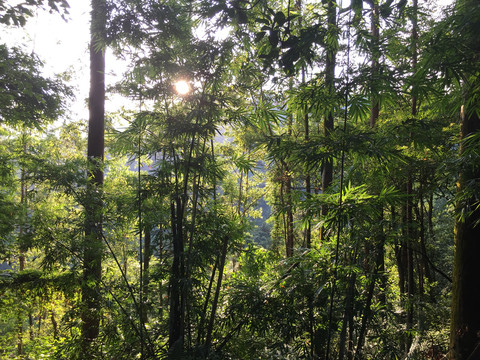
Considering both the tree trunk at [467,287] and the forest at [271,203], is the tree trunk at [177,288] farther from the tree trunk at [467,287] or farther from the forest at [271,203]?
the tree trunk at [467,287]

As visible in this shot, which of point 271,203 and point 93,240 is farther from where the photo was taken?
point 93,240

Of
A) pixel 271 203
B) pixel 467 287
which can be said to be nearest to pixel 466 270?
Answer: pixel 467 287

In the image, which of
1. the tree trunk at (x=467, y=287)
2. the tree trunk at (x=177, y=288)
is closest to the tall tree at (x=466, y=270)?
the tree trunk at (x=467, y=287)

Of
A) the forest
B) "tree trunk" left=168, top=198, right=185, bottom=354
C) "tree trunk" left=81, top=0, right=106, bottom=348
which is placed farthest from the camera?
"tree trunk" left=81, top=0, right=106, bottom=348

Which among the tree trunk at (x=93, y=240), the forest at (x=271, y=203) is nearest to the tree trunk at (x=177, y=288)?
the forest at (x=271, y=203)

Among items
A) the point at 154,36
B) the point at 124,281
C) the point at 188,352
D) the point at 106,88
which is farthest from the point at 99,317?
the point at 106,88

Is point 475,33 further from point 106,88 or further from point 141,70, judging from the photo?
point 106,88

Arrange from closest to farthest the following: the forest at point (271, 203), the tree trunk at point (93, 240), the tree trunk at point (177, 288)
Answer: the forest at point (271, 203), the tree trunk at point (177, 288), the tree trunk at point (93, 240)

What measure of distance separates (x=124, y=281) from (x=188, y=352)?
1182 millimetres

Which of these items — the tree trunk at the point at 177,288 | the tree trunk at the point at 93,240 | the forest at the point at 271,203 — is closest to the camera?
the forest at the point at 271,203

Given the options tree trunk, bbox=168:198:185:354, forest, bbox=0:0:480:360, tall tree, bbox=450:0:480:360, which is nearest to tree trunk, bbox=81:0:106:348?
forest, bbox=0:0:480:360

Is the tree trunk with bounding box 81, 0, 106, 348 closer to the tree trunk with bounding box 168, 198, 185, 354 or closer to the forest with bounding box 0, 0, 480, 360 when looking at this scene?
the forest with bounding box 0, 0, 480, 360

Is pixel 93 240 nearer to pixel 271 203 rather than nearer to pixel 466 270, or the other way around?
pixel 271 203

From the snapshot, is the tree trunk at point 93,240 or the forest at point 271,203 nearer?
the forest at point 271,203
